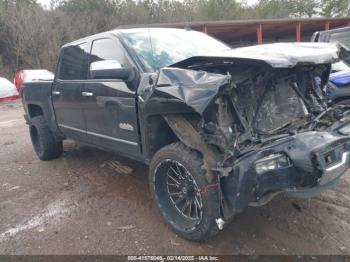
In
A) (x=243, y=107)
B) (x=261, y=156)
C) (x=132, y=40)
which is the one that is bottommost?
(x=261, y=156)

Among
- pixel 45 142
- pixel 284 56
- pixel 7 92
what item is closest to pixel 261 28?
pixel 7 92

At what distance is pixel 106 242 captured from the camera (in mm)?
2979

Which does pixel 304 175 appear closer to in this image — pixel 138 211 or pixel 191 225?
pixel 191 225

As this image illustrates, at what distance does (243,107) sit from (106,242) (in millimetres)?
1745

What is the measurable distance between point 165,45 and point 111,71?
797mm

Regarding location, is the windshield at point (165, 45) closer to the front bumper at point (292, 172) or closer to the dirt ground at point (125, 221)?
the front bumper at point (292, 172)

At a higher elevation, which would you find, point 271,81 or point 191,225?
point 271,81

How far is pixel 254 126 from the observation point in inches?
107

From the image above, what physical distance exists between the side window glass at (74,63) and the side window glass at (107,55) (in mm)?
238

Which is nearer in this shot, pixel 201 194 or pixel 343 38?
pixel 201 194

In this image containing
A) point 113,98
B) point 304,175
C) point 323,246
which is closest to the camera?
point 304,175

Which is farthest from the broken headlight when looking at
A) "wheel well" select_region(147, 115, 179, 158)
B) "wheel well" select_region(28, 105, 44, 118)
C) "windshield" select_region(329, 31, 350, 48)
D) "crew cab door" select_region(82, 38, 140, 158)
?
"windshield" select_region(329, 31, 350, 48)

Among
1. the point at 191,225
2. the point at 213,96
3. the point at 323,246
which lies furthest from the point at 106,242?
the point at 323,246

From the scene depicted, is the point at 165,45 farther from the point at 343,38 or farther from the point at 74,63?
the point at 343,38
